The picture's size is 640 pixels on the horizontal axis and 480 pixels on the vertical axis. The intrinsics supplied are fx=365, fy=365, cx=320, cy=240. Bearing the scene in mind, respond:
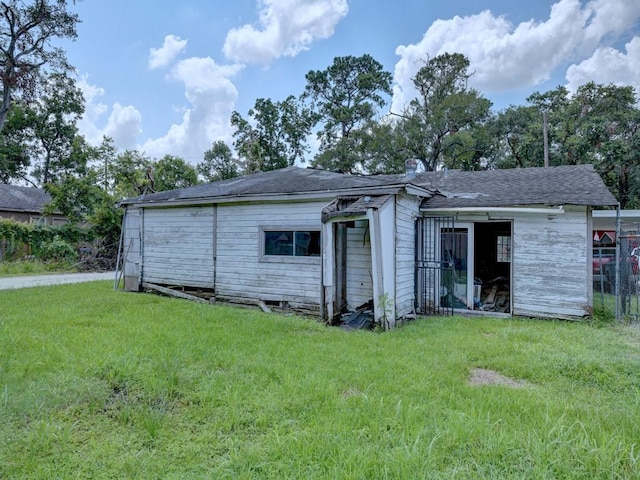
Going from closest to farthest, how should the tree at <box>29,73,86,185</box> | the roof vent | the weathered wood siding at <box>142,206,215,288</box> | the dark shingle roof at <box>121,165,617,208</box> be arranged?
the dark shingle roof at <box>121,165,617,208</box> < the weathered wood siding at <box>142,206,215,288</box> < the roof vent < the tree at <box>29,73,86,185</box>

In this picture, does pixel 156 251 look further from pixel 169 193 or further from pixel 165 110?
pixel 165 110

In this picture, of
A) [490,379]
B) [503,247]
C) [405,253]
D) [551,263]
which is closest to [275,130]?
[503,247]

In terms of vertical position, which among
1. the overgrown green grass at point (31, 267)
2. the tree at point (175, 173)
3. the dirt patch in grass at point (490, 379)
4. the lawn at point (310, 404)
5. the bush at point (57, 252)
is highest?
the tree at point (175, 173)

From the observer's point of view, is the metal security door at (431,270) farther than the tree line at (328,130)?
No

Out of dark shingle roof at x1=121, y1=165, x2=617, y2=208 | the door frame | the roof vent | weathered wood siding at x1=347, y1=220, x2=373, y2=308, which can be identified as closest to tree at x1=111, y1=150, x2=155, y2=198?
dark shingle roof at x1=121, y1=165, x2=617, y2=208

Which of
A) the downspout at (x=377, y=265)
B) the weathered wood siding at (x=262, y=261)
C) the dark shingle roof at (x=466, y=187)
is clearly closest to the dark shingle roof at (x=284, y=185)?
the dark shingle roof at (x=466, y=187)

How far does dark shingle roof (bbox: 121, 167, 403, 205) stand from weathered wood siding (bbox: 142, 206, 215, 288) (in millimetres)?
390

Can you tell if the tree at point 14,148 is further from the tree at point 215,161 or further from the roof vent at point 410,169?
the roof vent at point 410,169

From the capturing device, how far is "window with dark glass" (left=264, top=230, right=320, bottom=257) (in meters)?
7.61

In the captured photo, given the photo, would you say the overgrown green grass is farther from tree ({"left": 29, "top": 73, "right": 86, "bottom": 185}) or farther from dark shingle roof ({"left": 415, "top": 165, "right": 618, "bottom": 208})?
dark shingle roof ({"left": 415, "top": 165, "right": 618, "bottom": 208})

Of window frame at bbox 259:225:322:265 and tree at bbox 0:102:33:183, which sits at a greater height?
tree at bbox 0:102:33:183

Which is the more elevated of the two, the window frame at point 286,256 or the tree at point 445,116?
the tree at point 445,116

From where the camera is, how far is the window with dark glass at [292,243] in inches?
300

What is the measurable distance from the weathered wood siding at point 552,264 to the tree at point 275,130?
23.7m
